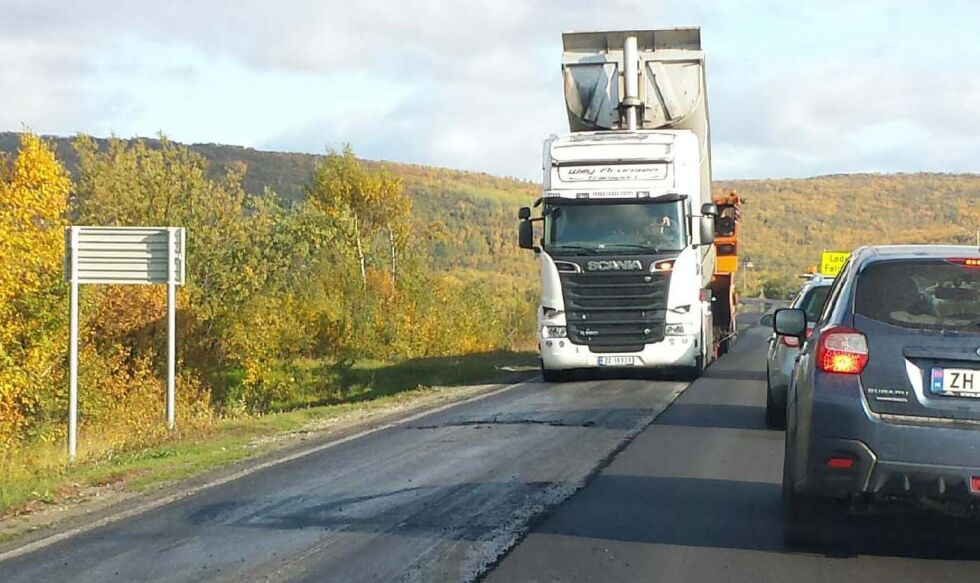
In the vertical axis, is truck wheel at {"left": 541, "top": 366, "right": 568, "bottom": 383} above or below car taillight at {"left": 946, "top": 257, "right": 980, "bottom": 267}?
below

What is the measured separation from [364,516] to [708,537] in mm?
2408

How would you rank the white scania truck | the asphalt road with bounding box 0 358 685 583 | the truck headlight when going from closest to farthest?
the asphalt road with bounding box 0 358 685 583
the white scania truck
the truck headlight

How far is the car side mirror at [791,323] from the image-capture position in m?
8.13

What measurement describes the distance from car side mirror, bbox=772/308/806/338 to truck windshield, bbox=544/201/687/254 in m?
11.2

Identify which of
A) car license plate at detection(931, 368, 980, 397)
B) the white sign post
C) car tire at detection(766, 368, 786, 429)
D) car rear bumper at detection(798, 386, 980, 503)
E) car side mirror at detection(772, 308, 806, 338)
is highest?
the white sign post

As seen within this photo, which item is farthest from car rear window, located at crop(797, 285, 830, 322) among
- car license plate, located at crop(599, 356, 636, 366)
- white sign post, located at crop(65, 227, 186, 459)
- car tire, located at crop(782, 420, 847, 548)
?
white sign post, located at crop(65, 227, 186, 459)

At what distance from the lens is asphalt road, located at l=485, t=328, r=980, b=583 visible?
6871 millimetres

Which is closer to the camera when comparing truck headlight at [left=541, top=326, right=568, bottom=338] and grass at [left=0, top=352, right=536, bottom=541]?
grass at [left=0, top=352, right=536, bottom=541]

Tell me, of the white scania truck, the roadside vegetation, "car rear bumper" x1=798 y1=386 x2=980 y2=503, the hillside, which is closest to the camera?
"car rear bumper" x1=798 y1=386 x2=980 y2=503

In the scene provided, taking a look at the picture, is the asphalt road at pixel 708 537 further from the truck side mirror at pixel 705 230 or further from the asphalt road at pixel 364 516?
the truck side mirror at pixel 705 230

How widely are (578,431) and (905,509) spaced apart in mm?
6684

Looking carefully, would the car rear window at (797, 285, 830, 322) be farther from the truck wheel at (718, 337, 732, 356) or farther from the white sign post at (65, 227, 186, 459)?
the truck wheel at (718, 337, 732, 356)

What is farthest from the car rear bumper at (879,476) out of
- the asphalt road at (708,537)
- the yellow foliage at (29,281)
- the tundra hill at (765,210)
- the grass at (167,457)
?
the tundra hill at (765,210)

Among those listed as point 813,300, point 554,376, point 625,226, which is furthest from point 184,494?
point 554,376
